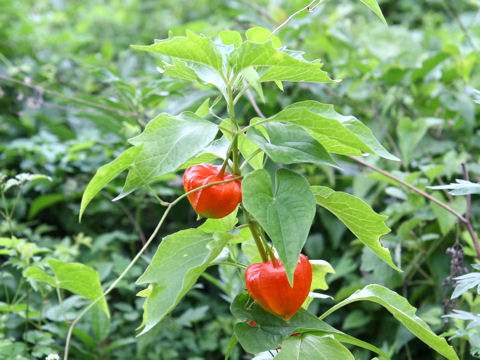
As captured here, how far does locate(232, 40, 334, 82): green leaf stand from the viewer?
2.00 feet

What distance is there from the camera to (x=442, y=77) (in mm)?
1689

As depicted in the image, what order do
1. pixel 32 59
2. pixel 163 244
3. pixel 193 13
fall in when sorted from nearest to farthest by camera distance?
1. pixel 163 244
2. pixel 32 59
3. pixel 193 13

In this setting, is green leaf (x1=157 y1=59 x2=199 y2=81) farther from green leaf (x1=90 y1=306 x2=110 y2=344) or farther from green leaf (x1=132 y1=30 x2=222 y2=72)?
green leaf (x1=90 y1=306 x2=110 y2=344)

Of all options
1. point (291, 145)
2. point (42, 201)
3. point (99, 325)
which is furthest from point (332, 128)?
point (42, 201)

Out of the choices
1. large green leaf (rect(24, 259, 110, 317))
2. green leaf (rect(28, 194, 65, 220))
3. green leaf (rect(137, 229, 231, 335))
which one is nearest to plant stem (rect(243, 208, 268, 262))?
green leaf (rect(137, 229, 231, 335))

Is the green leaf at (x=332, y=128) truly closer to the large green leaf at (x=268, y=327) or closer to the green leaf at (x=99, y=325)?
the large green leaf at (x=268, y=327)

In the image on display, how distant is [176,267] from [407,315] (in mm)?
316

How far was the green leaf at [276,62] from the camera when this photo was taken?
61cm

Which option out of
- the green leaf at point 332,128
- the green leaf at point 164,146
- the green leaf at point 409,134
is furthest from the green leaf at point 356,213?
the green leaf at point 409,134

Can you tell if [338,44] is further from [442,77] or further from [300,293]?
[300,293]

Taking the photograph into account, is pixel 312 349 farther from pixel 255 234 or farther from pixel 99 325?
pixel 99 325

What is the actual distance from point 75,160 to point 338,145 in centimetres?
113

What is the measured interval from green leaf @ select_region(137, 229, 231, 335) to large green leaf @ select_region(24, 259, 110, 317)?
243 millimetres

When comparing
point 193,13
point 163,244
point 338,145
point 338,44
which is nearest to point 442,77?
point 338,44
